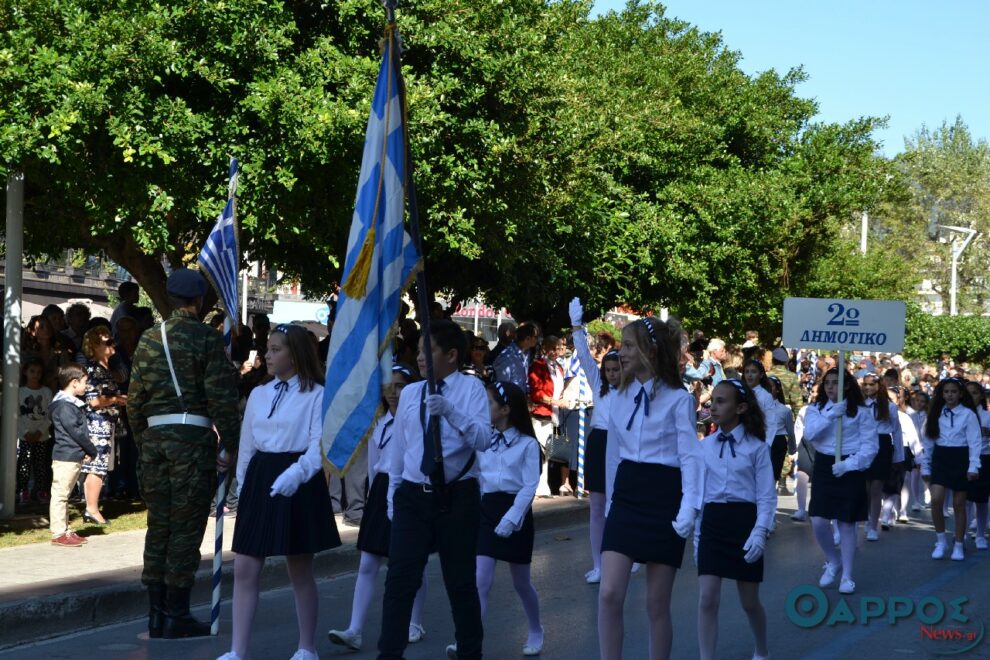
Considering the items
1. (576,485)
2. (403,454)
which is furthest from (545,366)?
(403,454)

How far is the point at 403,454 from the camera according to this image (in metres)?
6.43

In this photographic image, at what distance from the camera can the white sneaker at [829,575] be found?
10625 mm

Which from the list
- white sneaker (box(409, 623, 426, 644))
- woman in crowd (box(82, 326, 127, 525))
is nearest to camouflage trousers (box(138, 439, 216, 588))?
white sneaker (box(409, 623, 426, 644))

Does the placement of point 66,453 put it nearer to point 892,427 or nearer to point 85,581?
point 85,581

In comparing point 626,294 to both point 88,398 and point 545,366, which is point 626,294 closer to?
point 545,366

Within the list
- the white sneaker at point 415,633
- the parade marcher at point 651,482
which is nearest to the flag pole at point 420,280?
the parade marcher at point 651,482

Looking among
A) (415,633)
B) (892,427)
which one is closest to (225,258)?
(415,633)

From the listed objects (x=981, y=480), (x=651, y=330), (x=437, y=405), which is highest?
(x=651, y=330)

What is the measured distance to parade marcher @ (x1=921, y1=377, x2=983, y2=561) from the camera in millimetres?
12750

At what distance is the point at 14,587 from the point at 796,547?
7661 millimetres

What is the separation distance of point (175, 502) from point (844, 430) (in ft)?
19.6

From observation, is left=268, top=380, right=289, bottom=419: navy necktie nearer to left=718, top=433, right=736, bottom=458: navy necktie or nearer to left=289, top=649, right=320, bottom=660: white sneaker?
left=289, top=649, right=320, bottom=660: white sneaker

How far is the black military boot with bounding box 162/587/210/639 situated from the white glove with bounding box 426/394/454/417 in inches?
102

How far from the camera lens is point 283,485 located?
260 inches
